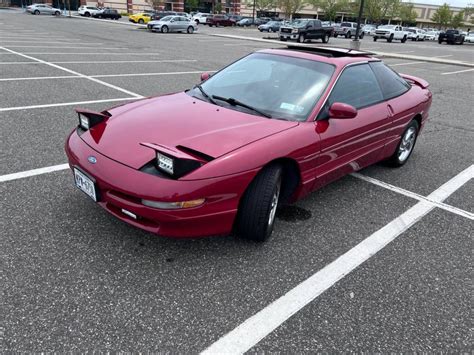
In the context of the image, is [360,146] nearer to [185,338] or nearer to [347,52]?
[347,52]

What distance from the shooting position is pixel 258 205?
268cm

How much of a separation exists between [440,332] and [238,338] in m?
1.21

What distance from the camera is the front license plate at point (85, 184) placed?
8.72 feet

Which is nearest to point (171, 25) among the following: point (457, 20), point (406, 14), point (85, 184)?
point (85, 184)

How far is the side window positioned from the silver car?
2744 cm

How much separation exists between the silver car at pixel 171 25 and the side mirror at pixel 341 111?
28628 mm

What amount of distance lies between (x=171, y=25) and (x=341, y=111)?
29.1 meters

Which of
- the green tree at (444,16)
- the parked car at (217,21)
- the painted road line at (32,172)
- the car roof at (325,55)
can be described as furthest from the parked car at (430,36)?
the painted road line at (32,172)

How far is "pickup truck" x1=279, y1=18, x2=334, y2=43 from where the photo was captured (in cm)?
2578

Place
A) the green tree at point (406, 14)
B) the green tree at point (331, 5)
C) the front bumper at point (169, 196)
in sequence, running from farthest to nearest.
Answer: the green tree at point (406, 14) < the green tree at point (331, 5) < the front bumper at point (169, 196)

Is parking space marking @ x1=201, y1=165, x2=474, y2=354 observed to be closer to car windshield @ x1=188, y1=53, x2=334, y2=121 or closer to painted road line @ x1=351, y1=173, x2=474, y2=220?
painted road line @ x1=351, y1=173, x2=474, y2=220

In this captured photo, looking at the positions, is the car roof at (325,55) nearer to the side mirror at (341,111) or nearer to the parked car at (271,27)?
the side mirror at (341,111)

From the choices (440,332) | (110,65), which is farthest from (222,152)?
(110,65)

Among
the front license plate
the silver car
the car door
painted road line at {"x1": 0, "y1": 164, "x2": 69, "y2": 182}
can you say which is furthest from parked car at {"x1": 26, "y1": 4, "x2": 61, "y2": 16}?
the front license plate
